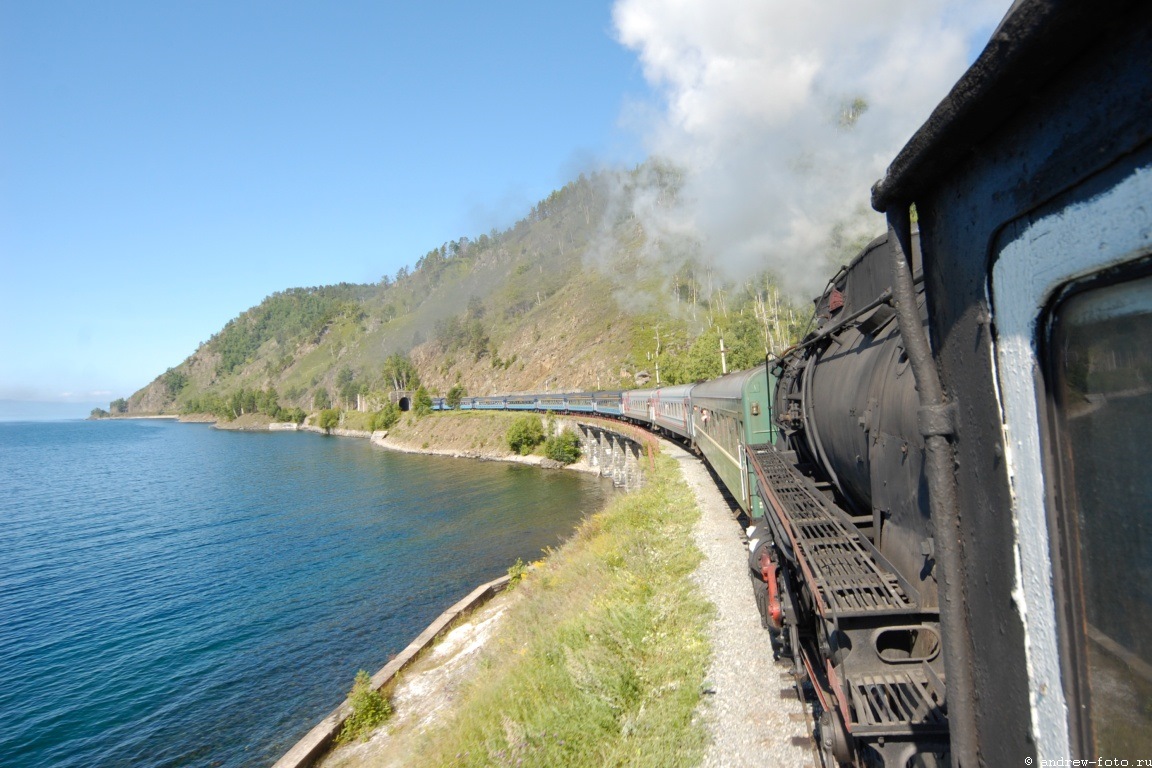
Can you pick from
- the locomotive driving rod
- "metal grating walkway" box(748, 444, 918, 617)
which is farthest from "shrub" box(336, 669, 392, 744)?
the locomotive driving rod

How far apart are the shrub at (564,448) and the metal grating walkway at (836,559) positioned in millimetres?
49761

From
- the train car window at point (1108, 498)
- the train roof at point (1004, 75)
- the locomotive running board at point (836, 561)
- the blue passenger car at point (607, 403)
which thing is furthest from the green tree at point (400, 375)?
the train car window at point (1108, 498)

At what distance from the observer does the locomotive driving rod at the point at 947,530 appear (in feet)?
6.30

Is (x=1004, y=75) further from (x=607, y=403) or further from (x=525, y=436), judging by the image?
(x=525, y=436)

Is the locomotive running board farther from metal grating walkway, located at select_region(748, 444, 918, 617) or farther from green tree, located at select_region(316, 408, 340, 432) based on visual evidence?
green tree, located at select_region(316, 408, 340, 432)

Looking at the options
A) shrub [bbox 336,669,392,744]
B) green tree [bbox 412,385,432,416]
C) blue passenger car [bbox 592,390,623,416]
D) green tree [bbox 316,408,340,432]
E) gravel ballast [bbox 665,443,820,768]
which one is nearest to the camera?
gravel ballast [bbox 665,443,820,768]

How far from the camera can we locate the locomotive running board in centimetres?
352

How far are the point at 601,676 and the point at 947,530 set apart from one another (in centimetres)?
688

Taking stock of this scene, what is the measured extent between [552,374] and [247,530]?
235 ft

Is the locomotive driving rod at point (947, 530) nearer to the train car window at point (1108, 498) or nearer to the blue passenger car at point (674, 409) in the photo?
the train car window at point (1108, 498)

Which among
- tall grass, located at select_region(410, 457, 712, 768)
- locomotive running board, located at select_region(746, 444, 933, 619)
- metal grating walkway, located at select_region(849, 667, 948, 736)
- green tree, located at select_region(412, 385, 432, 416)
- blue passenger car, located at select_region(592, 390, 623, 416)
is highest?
green tree, located at select_region(412, 385, 432, 416)

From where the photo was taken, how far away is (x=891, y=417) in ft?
12.3

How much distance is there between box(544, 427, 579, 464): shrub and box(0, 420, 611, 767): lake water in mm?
5449

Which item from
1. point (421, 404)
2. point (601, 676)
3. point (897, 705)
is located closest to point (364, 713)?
point (601, 676)
